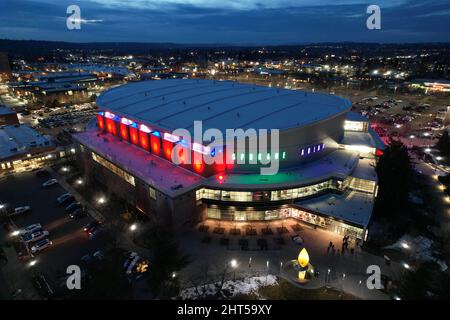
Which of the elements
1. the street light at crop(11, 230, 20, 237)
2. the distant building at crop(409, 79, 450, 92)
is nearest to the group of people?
the street light at crop(11, 230, 20, 237)

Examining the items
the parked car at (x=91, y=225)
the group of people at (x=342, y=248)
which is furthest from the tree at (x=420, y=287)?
the parked car at (x=91, y=225)

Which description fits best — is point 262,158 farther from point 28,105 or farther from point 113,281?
point 28,105

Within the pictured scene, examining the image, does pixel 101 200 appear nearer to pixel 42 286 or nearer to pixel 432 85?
pixel 42 286

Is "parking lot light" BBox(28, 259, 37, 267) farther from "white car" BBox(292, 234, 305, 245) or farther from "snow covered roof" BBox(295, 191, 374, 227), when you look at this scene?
"snow covered roof" BBox(295, 191, 374, 227)

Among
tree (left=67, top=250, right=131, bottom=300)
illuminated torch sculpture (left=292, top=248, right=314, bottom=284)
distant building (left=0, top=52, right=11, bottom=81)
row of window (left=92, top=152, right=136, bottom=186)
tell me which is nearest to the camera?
tree (left=67, top=250, right=131, bottom=300)

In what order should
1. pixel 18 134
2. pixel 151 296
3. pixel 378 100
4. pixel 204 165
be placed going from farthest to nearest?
pixel 378 100 → pixel 18 134 → pixel 204 165 → pixel 151 296

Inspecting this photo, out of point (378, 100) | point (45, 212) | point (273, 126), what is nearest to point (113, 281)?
point (45, 212)
